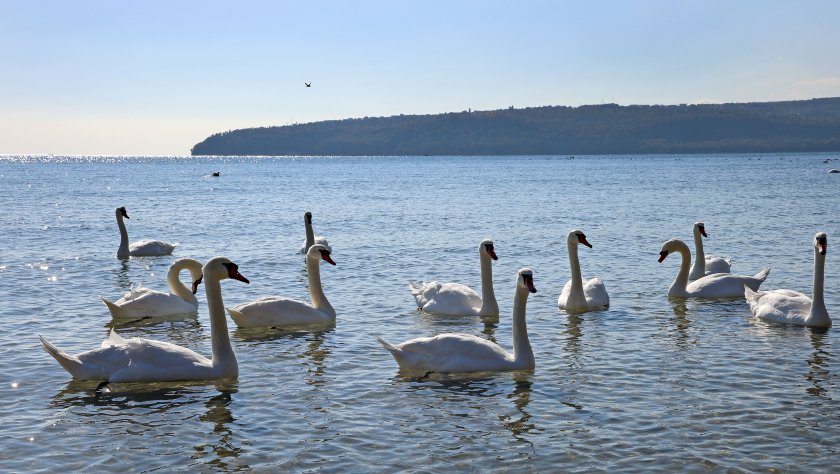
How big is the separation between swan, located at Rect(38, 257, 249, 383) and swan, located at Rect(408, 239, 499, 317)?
4476 millimetres

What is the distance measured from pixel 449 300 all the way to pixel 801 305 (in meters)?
4.80

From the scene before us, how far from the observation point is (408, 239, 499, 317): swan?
1288 centimetres

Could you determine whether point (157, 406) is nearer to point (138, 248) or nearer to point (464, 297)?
point (464, 297)

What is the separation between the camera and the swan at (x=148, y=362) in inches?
356

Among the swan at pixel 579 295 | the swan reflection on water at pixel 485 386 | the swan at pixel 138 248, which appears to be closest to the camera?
the swan reflection on water at pixel 485 386

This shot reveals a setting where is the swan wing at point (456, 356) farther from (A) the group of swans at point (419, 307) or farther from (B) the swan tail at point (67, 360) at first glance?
(B) the swan tail at point (67, 360)

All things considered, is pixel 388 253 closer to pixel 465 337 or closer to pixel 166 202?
pixel 465 337

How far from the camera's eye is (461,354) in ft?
31.2

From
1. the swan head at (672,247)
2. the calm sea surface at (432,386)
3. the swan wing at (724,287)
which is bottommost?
the calm sea surface at (432,386)

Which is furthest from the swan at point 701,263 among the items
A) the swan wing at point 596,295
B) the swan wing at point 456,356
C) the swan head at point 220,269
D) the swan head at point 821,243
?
the swan head at point 220,269

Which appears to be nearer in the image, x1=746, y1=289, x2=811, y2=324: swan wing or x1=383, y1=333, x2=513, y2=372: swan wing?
x1=383, y1=333, x2=513, y2=372: swan wing

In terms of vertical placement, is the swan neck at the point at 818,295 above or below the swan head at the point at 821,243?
below

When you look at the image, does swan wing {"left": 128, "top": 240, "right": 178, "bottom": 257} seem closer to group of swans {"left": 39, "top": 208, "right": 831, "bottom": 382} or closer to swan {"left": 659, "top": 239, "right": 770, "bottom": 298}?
group of swans {"left": 39, "top": 208, "right": 831, "bottom": 382}

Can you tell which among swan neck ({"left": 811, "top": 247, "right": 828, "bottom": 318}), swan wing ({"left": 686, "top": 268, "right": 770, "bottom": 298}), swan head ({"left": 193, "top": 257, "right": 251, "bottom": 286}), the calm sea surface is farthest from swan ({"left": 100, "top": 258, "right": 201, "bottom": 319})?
swan neck ({"left": 811, "top": 247, "right": 828, "bottom": 318})
